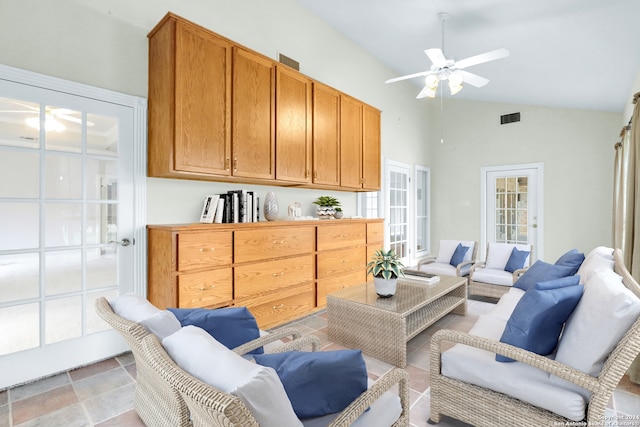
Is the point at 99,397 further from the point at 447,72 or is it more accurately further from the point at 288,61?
the point at 447,72

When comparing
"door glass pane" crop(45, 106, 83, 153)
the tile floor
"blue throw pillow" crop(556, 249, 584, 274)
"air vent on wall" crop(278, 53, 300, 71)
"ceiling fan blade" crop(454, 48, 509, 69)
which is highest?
"air vent on wall" crop(278, 53, 300, 71)

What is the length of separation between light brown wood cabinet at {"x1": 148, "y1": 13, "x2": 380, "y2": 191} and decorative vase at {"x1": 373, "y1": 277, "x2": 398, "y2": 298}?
4.85 feet

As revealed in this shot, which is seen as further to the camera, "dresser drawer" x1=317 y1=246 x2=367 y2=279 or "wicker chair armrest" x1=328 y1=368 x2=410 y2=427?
"dresser drawer" x1=317 y1=246 x2=367 y2=279

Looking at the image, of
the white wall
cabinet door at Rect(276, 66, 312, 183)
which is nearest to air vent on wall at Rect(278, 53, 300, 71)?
the white wall

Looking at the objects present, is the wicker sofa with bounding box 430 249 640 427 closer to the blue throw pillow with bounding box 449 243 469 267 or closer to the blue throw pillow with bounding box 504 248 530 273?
the blue throw pillow with bounding box 504 248 530 273

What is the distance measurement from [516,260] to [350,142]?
8.78 feet

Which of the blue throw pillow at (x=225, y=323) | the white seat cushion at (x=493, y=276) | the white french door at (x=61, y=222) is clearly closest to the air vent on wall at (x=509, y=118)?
the white seat cushion at (x=493, y=276)

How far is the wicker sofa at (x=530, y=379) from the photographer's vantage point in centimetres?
129

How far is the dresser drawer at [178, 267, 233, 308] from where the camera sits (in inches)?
97.0

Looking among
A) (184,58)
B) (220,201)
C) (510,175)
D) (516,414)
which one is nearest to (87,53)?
(184,58)

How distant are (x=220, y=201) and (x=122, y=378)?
5.06 ft

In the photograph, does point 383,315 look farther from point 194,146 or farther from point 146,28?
point 146,28

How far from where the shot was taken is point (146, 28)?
273cm

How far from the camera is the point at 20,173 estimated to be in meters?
2.20
